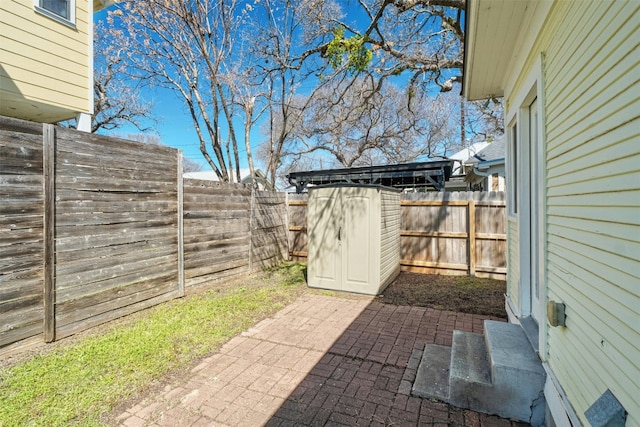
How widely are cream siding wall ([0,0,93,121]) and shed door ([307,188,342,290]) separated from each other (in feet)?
13.1

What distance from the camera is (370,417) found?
2314 millimetres

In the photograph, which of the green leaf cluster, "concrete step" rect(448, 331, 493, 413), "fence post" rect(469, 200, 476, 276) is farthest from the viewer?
the green leaf cluster

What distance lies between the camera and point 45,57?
4.33 metres

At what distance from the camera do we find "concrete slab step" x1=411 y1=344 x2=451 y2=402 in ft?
8.43

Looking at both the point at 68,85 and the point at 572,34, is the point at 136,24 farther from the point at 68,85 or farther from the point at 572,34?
the point at 572,34

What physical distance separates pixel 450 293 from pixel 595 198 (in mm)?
4448

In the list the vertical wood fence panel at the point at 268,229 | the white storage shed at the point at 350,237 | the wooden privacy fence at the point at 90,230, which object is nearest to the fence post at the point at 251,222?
the vertical wood fence panel at the point at 268,229

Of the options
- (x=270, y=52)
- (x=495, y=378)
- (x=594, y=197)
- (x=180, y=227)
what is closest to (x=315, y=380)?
(x=495, y=378)

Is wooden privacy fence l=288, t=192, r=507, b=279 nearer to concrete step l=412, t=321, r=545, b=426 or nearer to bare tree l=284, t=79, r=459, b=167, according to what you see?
concrete step l=412, t=321, r=545, b=426

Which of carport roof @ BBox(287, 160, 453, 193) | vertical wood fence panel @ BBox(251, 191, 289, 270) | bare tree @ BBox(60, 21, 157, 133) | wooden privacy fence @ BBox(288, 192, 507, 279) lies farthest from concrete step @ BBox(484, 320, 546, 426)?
bare tree @ BBox(60, 21, 157, 133)

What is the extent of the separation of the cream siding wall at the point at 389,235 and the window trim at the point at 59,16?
535cm

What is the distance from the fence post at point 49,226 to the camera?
10.8 ft

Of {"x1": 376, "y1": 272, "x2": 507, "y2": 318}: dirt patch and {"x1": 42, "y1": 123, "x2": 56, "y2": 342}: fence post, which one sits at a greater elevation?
{"x1": 42, "y1": 123, "x2": 56, "y2": 342}: fence post

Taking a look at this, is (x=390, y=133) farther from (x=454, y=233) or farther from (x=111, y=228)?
(x=111, y=228)
